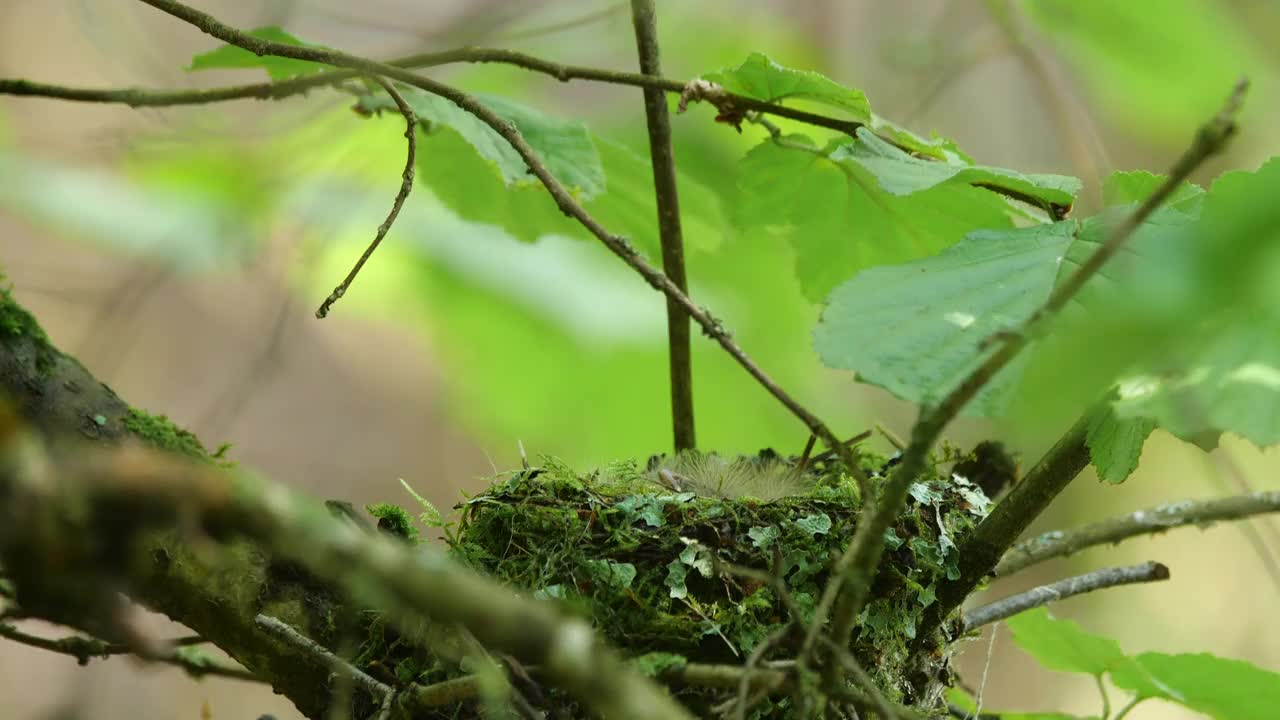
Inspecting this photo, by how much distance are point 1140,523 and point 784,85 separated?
1.84 feet

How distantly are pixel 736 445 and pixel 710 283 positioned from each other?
56 centimetres

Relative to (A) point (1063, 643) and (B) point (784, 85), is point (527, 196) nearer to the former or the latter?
(B) point (784, 85)

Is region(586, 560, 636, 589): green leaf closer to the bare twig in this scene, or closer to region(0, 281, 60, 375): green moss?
the bare twig

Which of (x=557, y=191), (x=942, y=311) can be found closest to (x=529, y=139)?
(x=557, y=191)

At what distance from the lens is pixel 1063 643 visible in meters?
1.36

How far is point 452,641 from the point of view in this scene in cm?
97

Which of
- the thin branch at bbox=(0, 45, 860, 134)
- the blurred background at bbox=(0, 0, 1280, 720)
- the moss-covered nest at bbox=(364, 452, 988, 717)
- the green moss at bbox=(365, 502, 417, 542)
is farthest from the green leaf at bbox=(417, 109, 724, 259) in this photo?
the green moss at bbox=(365, 502, 417, 542)

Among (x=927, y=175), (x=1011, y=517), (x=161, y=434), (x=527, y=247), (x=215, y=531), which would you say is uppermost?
(x=527, y=247)

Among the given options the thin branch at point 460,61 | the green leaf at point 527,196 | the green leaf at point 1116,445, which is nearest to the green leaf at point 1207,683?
the green leaf at point 1116,445

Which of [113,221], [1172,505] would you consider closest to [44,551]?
[1172,505]

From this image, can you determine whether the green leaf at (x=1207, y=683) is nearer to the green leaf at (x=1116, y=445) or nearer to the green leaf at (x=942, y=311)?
the green leaf at (x=1116, y=445)

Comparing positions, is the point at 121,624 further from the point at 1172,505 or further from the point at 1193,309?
the point at 1172,505

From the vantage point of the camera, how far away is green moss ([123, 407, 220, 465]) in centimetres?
109

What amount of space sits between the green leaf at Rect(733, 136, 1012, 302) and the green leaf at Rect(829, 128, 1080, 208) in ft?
0.53
